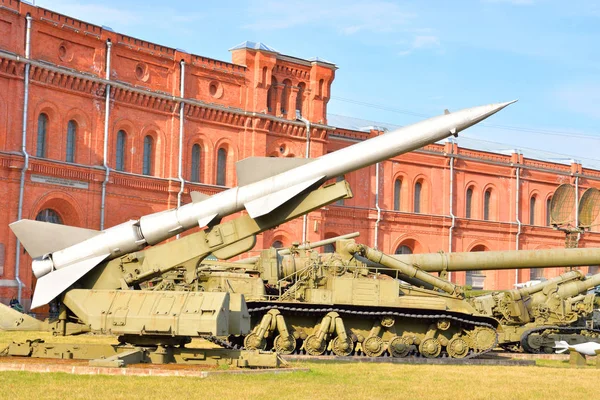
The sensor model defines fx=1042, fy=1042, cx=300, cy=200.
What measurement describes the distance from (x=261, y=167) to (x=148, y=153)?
22397mm

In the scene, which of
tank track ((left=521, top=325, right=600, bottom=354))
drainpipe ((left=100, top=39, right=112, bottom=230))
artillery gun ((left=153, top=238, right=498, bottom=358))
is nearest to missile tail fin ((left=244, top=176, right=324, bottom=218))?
artillery gun ((left=153, top=238, right=498, bottom=358))

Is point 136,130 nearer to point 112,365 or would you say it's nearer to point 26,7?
point 26,7

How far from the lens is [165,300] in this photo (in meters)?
17.9

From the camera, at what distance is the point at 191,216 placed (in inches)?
755

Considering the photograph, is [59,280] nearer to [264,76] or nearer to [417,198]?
[264,76]

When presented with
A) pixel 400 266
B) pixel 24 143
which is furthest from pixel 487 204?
pixel 400 266

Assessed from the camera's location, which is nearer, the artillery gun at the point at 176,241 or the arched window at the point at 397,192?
the artillery gun at the point at 176,241

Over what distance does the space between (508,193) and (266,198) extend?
4070 centimetres

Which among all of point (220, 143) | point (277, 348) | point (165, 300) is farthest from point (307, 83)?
point (165, 300)

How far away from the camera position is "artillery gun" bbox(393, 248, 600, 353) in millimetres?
26141

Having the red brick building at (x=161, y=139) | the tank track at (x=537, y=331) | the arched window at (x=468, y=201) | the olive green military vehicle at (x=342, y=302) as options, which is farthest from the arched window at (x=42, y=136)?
the arched window at (x=468, y=201)

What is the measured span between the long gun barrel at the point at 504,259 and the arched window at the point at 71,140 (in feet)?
53.6

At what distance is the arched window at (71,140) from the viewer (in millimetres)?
Result: 37906

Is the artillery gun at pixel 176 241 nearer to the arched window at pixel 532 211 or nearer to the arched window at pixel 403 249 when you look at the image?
the arched window at pixel 403 249
